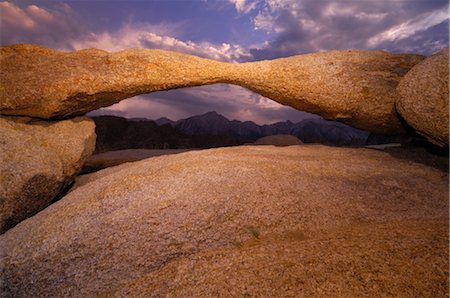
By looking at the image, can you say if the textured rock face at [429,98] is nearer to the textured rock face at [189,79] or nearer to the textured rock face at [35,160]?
the textured rock face at [189,79]

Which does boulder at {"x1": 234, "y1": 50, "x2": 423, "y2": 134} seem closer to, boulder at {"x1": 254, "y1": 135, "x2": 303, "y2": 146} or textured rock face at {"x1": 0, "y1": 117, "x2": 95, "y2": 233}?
textured rock face at {"x1": 0, "y1": 117, "x2": 95, "y2": 233}

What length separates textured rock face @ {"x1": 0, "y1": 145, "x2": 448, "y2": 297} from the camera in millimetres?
2073

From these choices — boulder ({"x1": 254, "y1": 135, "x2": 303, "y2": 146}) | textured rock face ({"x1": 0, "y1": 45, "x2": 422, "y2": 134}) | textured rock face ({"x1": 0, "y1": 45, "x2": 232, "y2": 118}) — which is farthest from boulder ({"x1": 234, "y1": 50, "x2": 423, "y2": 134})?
boulder ({"x1": 254, "y1": 135, "x2": 303, "y2": 146})

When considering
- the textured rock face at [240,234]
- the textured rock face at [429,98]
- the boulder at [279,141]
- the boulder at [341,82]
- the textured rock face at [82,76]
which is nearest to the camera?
the textured rock face at [240,234]

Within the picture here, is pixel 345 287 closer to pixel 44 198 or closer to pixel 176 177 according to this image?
pixel 176 177

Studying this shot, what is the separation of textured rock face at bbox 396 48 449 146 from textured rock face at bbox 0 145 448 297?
78 centimetres

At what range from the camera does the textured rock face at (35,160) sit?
3.79 meters

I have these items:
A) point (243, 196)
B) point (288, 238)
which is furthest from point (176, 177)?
point (288, 238)

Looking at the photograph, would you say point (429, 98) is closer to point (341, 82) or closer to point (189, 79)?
point (341, 82)

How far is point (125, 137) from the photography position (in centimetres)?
2956

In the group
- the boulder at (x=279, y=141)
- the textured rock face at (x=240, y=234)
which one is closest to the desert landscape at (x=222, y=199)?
the textured rock face at (x=240, y=234)

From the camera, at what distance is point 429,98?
392 centimetres

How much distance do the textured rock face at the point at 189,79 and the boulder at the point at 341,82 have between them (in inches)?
0.6

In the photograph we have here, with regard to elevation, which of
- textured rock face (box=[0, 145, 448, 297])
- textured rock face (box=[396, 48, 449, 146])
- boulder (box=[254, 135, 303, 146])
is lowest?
boulder (box=[254, 135, 303, 146])
